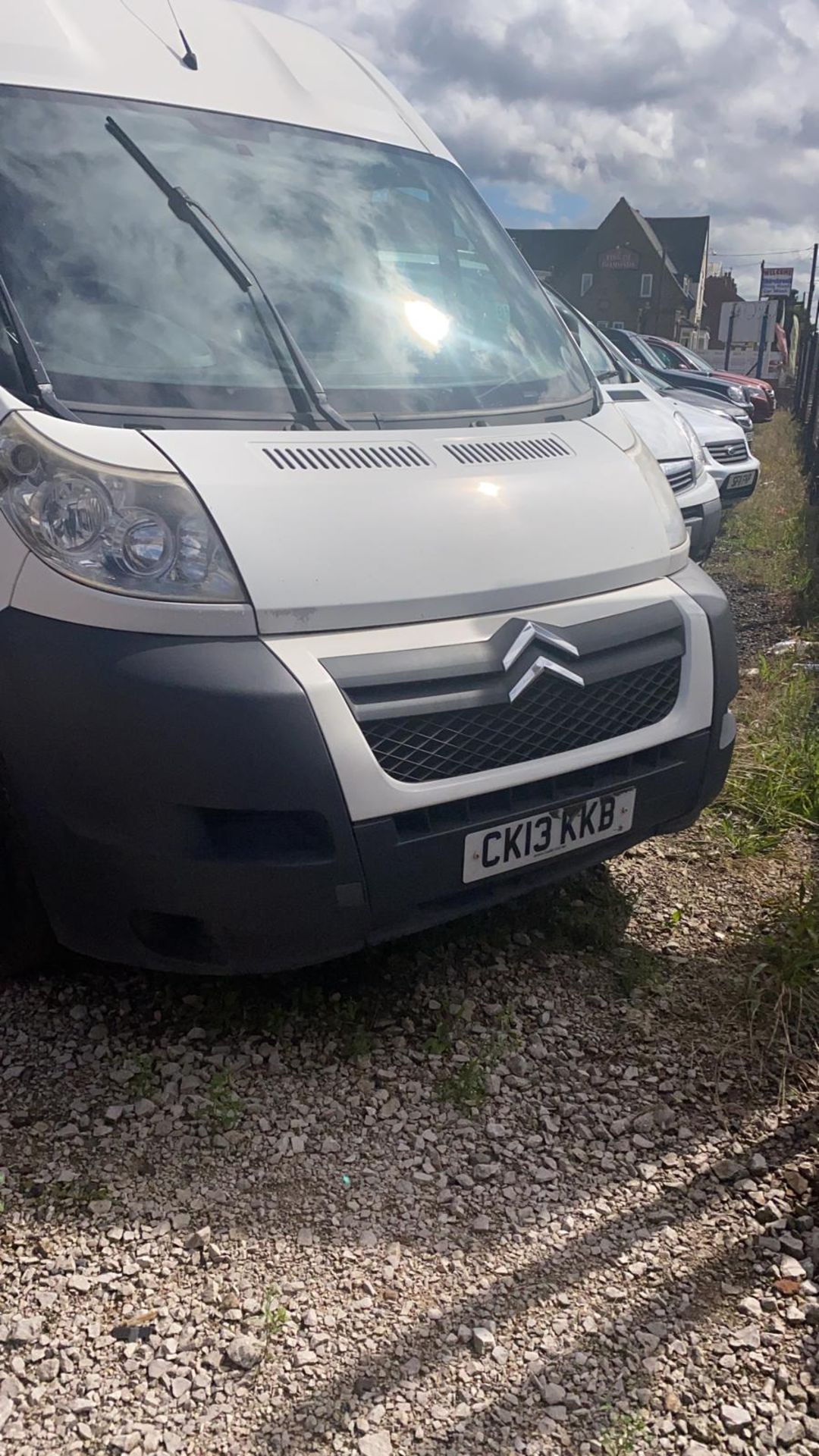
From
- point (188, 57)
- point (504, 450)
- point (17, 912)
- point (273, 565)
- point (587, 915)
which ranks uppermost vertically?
point (188, 57)

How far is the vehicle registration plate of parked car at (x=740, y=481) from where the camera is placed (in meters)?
9.89

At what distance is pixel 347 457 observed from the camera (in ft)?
9.10

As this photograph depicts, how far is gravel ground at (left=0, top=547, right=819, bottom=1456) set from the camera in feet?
6.54

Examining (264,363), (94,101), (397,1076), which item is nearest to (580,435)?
(264,363)

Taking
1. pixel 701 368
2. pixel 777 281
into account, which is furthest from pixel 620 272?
pixel 701 368

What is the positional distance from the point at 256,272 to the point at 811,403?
15891mm

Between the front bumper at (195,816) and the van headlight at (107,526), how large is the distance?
13cm

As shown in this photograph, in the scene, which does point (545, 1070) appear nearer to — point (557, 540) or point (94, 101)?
point (557, 540)

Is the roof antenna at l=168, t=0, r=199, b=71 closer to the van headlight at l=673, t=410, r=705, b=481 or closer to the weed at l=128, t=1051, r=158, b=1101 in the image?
the weed at l=128, t=1051, r=158, b=1101

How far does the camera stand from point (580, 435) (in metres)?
3.37

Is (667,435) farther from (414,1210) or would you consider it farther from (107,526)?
(414,1210)

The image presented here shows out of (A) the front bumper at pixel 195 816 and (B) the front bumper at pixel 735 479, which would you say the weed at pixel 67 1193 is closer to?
(A) the front bumper at pixel 195 816

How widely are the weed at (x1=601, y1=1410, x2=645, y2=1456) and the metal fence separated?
11171mm

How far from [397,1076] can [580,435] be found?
6.22 ft
